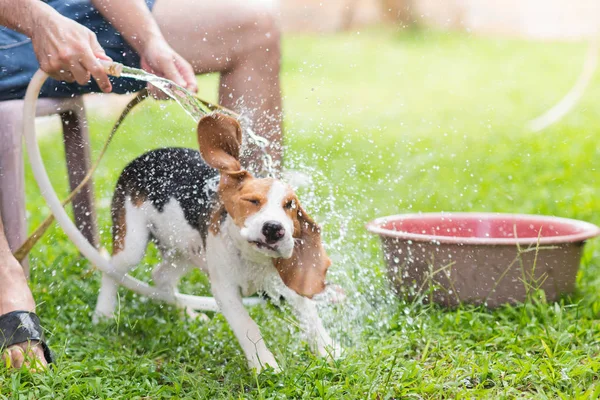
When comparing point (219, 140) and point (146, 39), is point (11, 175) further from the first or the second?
point (219, 140)

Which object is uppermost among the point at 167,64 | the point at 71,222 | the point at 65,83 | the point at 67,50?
the point at 67,50

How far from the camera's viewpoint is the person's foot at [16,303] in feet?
8.45

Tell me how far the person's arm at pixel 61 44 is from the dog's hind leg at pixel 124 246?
0.58m

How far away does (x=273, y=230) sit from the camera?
7.64ft

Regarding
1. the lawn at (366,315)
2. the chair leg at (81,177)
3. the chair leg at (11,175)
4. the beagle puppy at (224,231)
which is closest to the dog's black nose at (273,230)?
the beagle puppy at (224,231)

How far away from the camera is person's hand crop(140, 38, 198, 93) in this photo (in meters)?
3.12

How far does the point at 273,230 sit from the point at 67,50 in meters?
0.90

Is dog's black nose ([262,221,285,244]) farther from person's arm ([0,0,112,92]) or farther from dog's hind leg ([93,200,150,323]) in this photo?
dog's hind leg ([93,200,150,323])

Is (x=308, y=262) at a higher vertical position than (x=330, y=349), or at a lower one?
higher

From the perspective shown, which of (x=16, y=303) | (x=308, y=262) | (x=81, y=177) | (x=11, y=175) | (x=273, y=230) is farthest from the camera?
(x=81, y=177)

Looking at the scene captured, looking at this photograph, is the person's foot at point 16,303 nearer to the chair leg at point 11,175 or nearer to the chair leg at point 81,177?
the chair leg at point 11,175

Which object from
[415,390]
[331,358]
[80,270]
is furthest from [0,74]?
[415,390]

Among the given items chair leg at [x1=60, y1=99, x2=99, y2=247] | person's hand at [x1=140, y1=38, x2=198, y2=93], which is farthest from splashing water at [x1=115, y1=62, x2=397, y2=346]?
chair leg at [x1=60, y1=99, x2=99, y2=247]

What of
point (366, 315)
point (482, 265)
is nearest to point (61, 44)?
point (366, 315)
